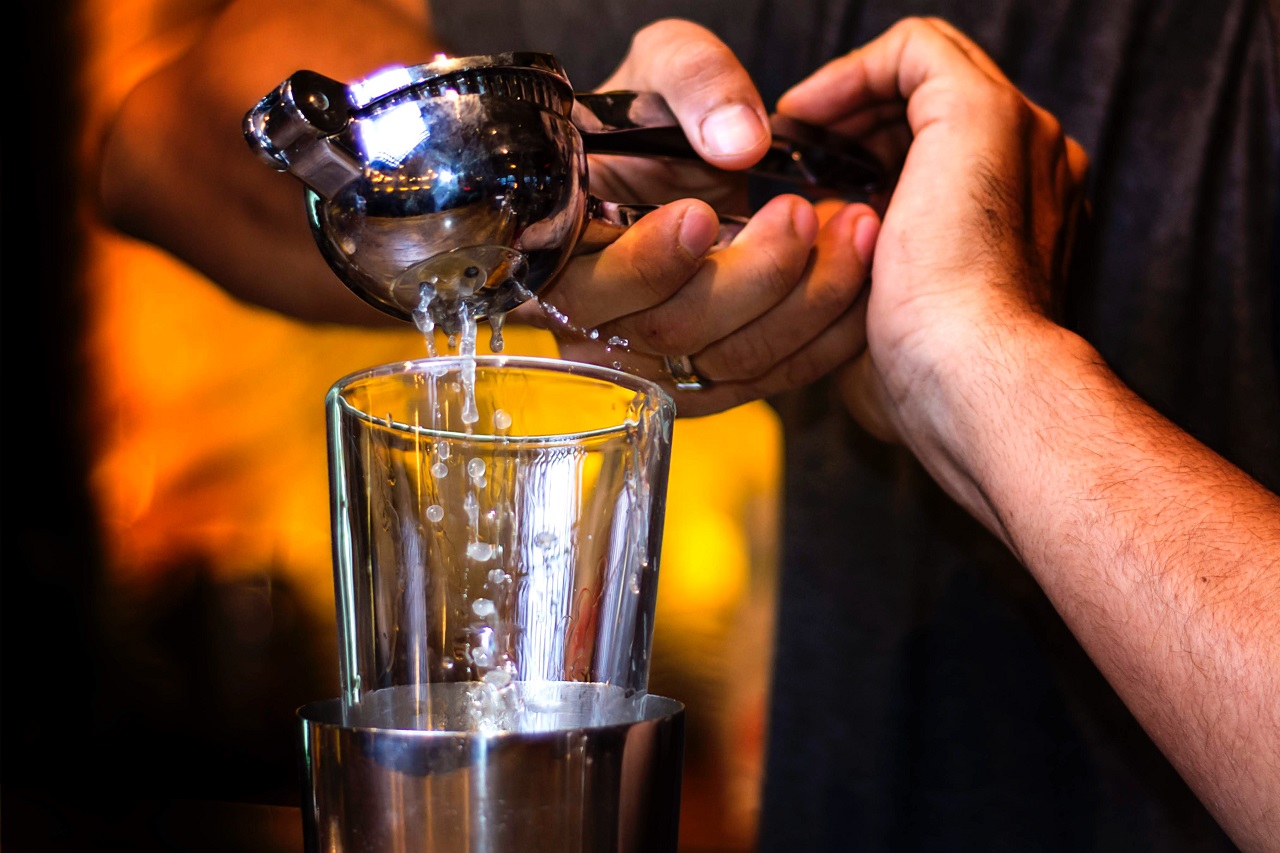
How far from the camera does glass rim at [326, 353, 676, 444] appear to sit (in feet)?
1.23

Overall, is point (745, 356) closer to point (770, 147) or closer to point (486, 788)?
point (770, 147)

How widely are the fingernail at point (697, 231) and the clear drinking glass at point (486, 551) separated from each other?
18 centimetres

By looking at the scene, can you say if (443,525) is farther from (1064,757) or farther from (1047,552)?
(1064,757)

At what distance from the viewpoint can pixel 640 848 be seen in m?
0.35

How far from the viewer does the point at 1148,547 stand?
483 millimetres

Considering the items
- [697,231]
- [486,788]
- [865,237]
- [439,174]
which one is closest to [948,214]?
[865,237]

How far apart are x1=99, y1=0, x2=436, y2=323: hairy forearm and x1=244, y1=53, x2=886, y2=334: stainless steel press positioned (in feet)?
1.26

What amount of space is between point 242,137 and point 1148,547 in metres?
0.68

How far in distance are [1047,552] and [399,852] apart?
346 millimetres

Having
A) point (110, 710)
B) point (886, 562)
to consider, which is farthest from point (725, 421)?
point (110, 710)

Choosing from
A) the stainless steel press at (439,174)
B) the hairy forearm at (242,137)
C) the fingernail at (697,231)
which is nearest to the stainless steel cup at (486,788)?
the stainless steel press at (439,174)

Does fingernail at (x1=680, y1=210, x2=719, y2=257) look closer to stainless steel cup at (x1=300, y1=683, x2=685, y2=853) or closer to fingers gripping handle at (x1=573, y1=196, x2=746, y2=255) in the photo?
fingers gripping handle at (x1=573, y1=196, x2=746, y2=255)

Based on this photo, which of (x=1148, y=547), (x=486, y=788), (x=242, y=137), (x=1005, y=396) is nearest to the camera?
(x=486, y=788)

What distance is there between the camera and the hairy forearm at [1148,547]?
44cm
